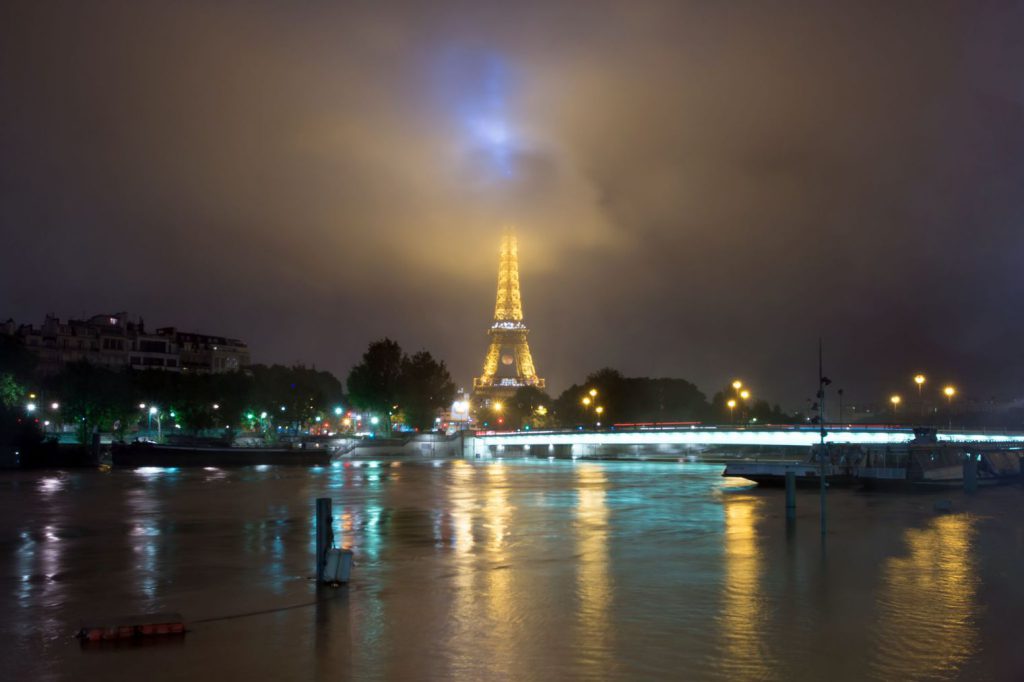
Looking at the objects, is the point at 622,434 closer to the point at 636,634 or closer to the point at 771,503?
the point at 771,503

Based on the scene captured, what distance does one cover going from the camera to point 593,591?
18.2 metres

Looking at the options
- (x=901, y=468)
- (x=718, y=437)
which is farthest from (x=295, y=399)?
(x=901, y=468)

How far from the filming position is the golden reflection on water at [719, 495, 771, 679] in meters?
12.7

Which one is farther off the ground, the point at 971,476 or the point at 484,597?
the point at 971,476

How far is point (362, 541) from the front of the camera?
26.5 m

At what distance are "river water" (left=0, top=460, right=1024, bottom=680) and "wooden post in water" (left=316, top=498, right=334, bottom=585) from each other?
516mm

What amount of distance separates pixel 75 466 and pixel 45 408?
5843cm

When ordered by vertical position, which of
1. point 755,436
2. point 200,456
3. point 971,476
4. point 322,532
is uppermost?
point 755,436

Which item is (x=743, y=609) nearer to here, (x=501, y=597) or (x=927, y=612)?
(x=927, y=612)

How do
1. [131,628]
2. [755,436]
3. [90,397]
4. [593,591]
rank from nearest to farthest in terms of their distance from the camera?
[131,628]
[593,591]
[755,436]
[90,397]

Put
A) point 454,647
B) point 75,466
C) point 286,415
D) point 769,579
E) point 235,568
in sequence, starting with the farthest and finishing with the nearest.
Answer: point 286,415 < point 75,466 < point 235,568 < point 769,579 < point 454,647

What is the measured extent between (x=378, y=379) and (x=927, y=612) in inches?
5451

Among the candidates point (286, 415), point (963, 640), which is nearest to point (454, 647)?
point (963, 640)

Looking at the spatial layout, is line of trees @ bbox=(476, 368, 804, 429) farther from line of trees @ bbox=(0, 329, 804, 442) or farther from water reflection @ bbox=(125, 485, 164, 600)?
water reflection @ bbox=(125, 485, 164, 600)
